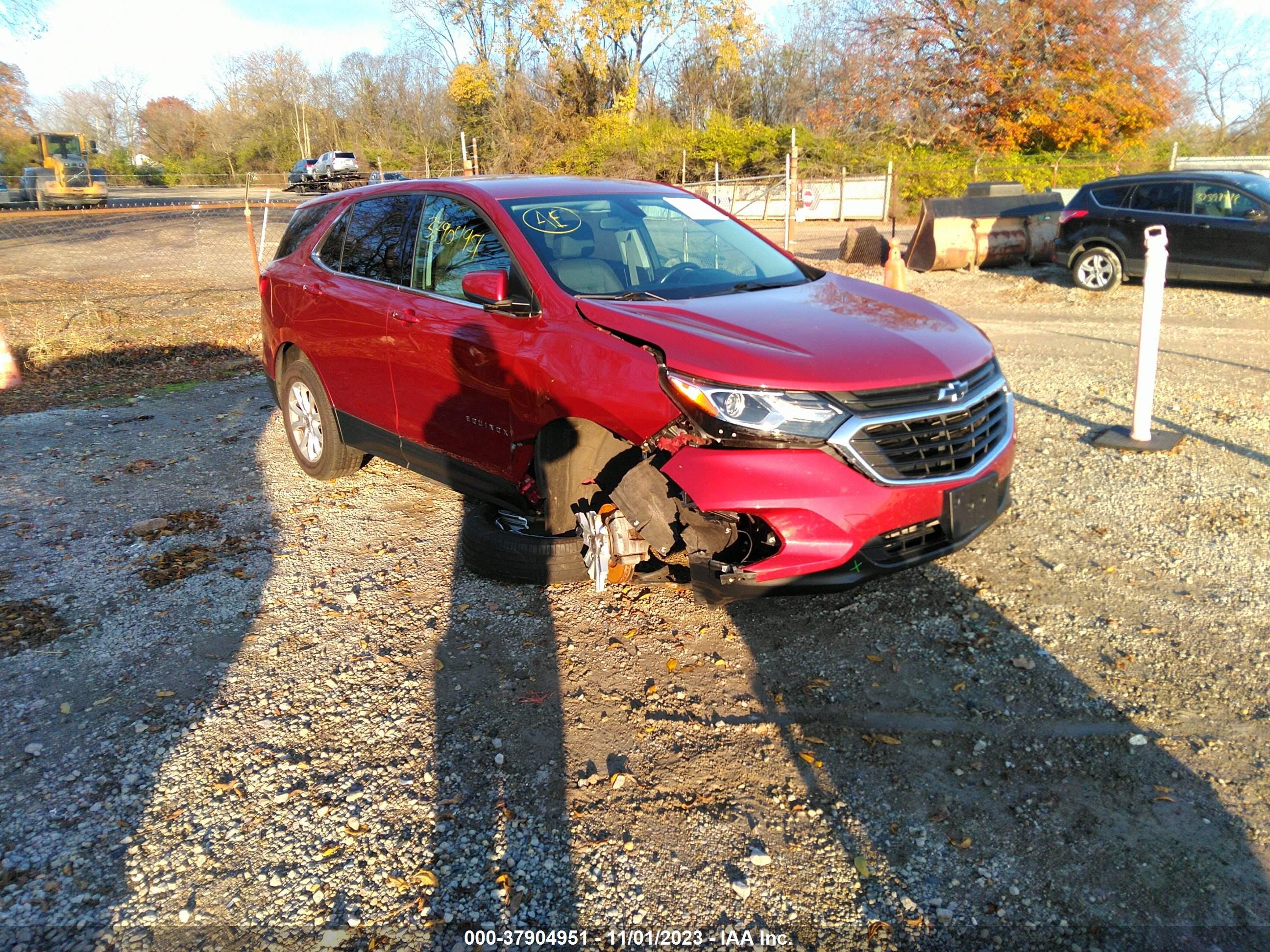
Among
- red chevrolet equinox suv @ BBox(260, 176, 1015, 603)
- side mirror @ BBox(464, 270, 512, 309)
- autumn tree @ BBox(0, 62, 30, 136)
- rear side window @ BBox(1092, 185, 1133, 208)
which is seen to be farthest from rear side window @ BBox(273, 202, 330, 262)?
autumn tree @ BBox(0, 62, 30, 136)

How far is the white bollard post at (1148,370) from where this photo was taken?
5902mm

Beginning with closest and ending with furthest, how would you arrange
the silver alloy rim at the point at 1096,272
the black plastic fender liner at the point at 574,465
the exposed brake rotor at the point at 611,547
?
the exposed brake rotor at the point at 611,547 → the black plastic fender liner at the point at 574,465 → the silver alloy rim at the point at 1096,272

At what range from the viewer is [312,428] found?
6.25m

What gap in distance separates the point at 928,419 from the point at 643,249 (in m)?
1.81

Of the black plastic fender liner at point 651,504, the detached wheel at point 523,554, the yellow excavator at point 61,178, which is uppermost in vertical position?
the yellow excavator at point 61,178

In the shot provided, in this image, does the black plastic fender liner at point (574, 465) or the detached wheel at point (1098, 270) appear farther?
the detached wheel at point (1098, 270)

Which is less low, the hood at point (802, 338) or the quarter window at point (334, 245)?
the quarter window at point (334, 245)

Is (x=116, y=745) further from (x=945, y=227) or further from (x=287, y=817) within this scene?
(x=945, y=227)

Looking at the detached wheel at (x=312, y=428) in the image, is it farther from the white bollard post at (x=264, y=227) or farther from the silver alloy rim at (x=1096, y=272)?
the silver alloy rim at (x=1096, y=272)

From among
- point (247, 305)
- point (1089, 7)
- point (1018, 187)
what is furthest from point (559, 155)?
point (247, 305)

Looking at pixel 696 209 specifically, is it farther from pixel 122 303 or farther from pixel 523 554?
pixel 122 303

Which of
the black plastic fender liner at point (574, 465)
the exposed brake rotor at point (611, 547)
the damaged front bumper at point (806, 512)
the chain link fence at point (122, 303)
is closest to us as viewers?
the damaged front bumper at point (806, 512)

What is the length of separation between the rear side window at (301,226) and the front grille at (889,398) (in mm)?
4185

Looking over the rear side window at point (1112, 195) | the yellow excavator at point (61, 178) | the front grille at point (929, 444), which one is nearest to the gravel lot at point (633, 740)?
the front grille at point (929, 444)
